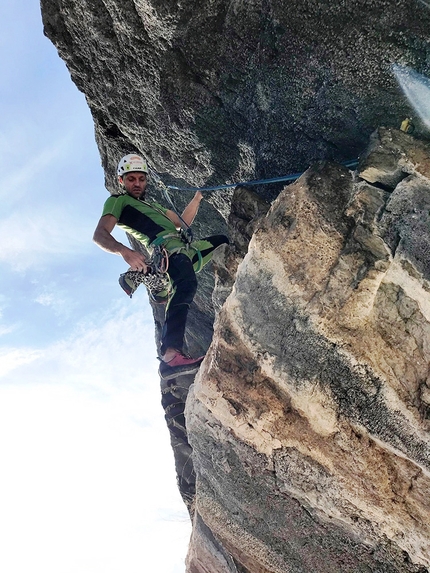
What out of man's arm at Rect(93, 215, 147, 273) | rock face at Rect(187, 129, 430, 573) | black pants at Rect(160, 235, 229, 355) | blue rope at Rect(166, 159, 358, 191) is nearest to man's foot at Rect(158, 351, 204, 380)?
black pants at Rect(160, 235, 229, 355)

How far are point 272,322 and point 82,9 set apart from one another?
12.5ft

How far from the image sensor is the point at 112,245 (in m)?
5.70

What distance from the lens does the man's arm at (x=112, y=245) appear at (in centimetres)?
549

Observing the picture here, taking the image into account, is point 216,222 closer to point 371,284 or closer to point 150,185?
point 150,185

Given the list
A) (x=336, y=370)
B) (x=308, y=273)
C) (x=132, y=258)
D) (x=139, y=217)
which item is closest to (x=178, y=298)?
(x=132, y=258)

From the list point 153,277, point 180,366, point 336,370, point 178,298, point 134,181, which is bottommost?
point 336,370

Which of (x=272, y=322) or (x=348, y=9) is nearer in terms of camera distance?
(x=348, y=9)

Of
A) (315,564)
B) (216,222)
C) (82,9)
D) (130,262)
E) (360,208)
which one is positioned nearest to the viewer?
(360,208)

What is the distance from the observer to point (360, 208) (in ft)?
12.3

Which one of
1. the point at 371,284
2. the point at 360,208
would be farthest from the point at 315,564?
the point at 360,208

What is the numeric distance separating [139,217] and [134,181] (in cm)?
52

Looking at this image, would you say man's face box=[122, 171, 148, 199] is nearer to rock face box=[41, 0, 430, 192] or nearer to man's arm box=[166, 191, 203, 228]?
rock face box=[41, 0, 430, 192]

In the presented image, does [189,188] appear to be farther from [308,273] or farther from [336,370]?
[336,370]

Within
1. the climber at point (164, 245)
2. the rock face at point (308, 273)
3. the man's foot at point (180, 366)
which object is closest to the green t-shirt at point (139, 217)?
the climber at point (164, 245)
